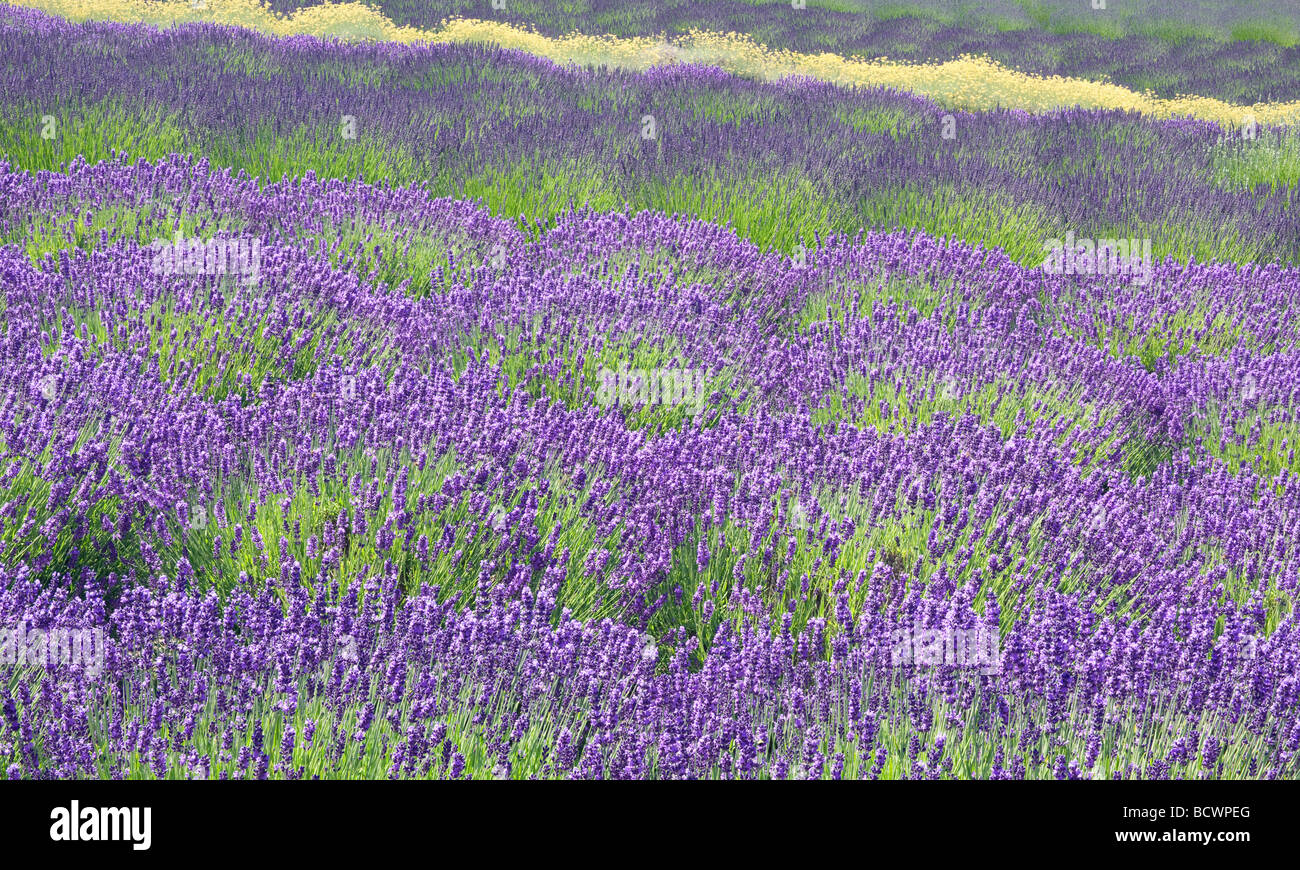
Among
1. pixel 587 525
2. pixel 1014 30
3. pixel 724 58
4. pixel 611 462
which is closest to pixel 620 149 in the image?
pixel 611 462

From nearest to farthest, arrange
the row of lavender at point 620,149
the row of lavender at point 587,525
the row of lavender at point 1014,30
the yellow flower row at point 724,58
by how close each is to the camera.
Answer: the row of lavender at point 587,525 < the row of lavender at point 620,149 < the yellow flower row at point 724,58 < the row of lavender at point 1014,30

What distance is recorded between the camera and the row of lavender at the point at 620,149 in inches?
198

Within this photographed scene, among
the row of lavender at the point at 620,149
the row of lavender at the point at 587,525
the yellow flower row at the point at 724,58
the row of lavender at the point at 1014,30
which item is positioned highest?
the row of lavender at the point at 1014,30

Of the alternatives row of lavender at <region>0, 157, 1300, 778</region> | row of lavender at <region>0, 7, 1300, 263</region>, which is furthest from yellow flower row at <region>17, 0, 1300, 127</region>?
row of lavender at <region>0, 157, 1300, 778</region>

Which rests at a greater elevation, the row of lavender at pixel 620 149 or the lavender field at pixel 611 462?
the row of lavender at pixel 620 149

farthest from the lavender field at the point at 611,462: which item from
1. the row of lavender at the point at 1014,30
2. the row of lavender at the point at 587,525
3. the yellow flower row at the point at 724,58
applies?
the row of lavender at the point at 1014,30

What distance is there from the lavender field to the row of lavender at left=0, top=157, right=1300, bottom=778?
1cm

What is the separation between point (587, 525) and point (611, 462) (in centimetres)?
24

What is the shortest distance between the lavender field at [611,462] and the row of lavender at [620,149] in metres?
0.05

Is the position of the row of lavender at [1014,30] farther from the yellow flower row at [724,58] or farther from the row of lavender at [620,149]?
the row of lavender at [620,149]

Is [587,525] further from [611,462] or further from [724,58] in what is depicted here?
[724,58]
